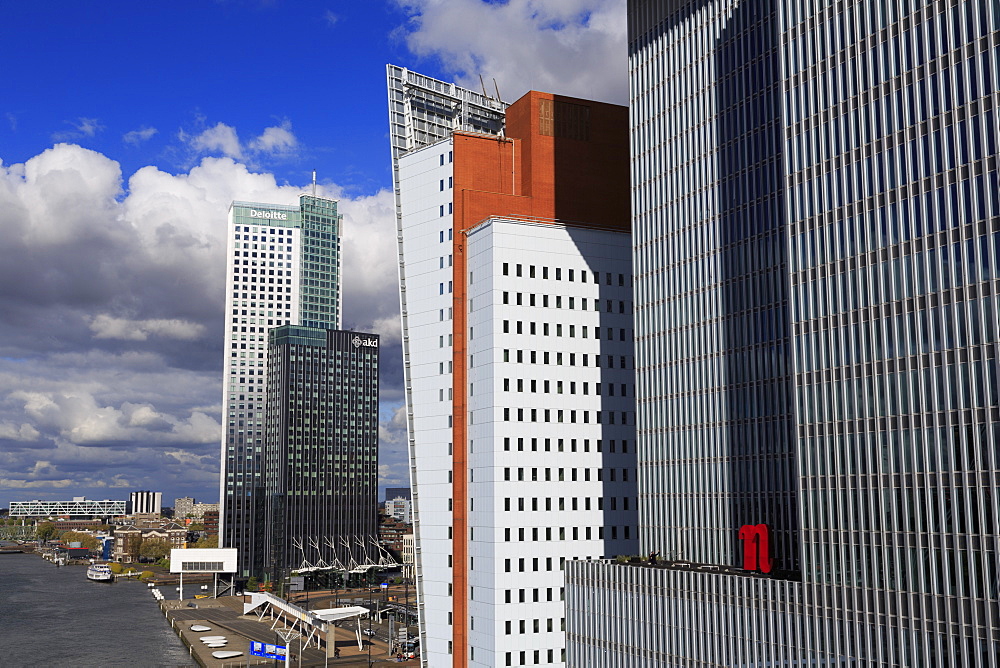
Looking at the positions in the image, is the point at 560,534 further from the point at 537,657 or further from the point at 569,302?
the point at 569,302

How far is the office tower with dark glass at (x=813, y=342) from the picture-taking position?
63281mm

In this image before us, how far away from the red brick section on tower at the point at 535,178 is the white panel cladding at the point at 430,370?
1546 mm

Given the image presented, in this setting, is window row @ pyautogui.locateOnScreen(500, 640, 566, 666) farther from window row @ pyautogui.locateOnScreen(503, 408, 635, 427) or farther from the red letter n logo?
the red letter n logo

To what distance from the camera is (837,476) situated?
72.8 m

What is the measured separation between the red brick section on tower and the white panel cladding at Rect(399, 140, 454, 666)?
60.9 inches

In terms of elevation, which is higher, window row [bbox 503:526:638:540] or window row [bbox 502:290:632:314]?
window row [bbox 502:290:632:314]

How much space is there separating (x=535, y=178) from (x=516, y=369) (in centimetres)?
2670

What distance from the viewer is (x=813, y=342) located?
2982 inches

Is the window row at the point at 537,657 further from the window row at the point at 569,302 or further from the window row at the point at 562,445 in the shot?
the window row at the point at 569,302

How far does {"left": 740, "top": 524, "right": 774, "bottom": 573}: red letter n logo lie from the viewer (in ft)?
276

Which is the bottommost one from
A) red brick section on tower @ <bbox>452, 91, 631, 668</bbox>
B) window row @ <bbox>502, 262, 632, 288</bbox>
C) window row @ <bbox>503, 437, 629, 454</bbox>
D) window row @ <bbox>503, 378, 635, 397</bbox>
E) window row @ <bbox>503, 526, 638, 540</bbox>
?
window row @ <bbox>503, 526, 638, 540</bbox>

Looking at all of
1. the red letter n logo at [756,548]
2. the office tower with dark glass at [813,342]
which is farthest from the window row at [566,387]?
the red letter n logo at [756,548]

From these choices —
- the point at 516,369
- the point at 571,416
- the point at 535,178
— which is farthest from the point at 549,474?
the point at 535,178

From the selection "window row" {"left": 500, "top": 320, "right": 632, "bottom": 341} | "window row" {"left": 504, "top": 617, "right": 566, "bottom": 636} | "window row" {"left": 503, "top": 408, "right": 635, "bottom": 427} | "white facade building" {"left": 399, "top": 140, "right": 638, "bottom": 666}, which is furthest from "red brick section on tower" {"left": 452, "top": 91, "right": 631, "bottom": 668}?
"window row" {"left": 504, "top": 617, "right": 566, "bottom": 636}
